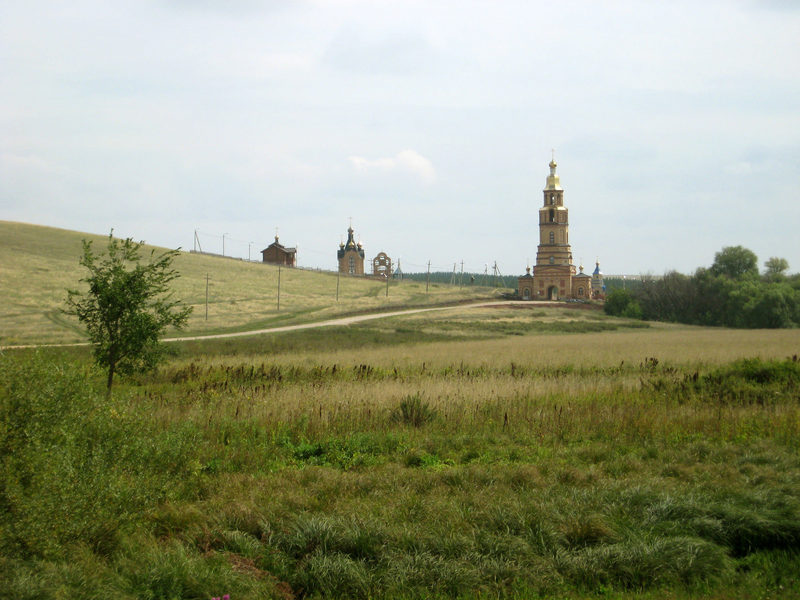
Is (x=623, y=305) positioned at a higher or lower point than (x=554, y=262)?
lower

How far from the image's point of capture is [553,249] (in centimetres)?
12425

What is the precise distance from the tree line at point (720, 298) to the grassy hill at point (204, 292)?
22.7 meters

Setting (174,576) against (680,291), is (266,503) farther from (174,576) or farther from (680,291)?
(680,291)

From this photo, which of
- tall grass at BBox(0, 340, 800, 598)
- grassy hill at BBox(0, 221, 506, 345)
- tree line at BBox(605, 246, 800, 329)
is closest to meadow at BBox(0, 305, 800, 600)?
tall grass at BBox(0, 340, 800, 598)

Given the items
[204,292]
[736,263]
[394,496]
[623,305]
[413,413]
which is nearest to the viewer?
[394,496]

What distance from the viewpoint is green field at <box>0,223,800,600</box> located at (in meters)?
6.49

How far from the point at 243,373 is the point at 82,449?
12640mm

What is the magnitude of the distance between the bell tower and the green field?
107150 mm

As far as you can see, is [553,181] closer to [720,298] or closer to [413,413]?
[720,298]

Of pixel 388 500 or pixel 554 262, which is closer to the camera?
pixel 388 500

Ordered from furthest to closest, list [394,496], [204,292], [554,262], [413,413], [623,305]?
[554,262] < [623,305] < [204,292] < [413,413] < [394,496]

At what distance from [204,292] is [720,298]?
57640mm

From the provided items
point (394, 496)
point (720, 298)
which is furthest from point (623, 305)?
point (394, 496)

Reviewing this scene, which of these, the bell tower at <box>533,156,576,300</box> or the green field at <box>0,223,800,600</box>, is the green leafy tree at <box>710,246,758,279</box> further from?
the green field at <box>0,223,800,600</box>
